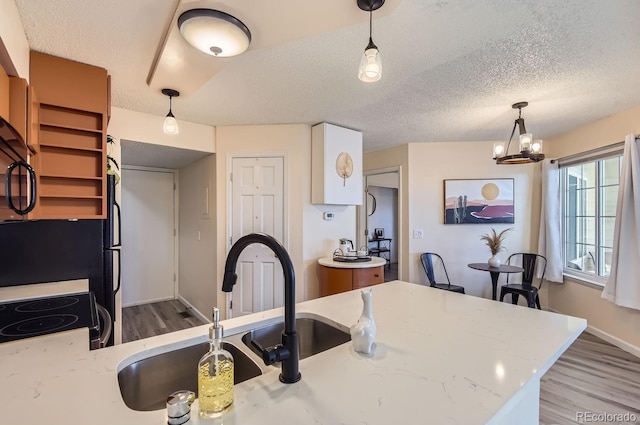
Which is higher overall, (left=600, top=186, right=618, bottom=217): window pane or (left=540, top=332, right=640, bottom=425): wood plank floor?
(left=600, top=186, right=618, bottom=217): window pane

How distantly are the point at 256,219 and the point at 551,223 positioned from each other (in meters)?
3.61

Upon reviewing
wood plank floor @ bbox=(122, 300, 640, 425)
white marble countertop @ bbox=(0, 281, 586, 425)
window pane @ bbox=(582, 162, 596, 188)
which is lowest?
wood plank floor @ bbox=(122, 300, 640, 425)

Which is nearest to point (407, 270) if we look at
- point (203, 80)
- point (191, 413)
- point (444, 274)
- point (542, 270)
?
point (444, 274)

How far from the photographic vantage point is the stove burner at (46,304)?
55.0 inches

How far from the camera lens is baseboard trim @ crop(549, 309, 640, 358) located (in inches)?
110

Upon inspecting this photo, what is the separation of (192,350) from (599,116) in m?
4.19

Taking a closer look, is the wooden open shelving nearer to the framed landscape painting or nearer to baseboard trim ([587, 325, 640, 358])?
the framed landscape painting

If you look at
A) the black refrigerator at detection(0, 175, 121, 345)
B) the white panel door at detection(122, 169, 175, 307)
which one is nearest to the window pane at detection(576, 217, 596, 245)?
the black refrigerator at detection(0, 175, 121, 345)

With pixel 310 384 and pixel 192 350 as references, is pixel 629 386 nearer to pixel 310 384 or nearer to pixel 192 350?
pixel 310 384

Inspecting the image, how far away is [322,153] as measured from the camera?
328 centimetres

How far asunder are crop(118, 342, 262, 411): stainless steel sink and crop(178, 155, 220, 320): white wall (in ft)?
7.73

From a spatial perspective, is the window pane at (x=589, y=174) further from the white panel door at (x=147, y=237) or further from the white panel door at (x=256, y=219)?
the white panel door at (x=147, y=237)

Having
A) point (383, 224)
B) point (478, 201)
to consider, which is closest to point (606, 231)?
point (478, 201)

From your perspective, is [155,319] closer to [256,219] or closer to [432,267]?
[256,219]
